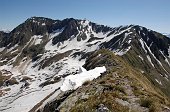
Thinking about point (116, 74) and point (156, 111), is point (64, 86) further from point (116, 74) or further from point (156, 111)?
point (156, 111)

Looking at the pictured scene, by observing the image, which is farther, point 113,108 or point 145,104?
point 145,104

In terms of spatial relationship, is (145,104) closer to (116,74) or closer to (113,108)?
(113,108)

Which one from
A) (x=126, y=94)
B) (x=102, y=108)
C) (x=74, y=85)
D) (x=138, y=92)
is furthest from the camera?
(x=74, y=85)

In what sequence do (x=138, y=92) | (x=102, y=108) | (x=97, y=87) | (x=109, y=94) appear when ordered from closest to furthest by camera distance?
1. (x=102, y=108)
2. (x=109, y=94)
3. (x=138, y=92)
4. (x=97, y=87)

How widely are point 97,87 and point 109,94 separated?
19.7ft

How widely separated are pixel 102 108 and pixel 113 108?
2.93 ft

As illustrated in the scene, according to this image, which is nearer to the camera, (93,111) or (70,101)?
(93,111)

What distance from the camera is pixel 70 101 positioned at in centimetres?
2831

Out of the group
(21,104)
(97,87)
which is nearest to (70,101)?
(97,87)

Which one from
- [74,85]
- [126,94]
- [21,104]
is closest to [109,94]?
[126,94]

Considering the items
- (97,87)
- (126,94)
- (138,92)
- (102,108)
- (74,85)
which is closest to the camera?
(102,108)

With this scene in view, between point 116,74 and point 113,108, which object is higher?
point 116,74

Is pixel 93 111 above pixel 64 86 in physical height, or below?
below

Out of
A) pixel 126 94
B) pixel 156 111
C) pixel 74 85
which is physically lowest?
pixel 156 111
